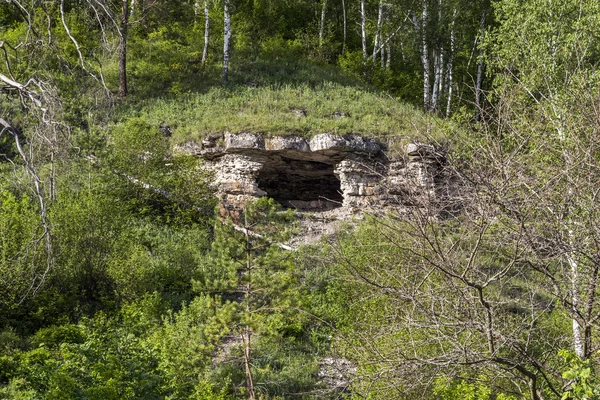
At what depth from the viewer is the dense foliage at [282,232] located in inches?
238

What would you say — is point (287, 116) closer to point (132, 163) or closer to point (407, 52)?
point (132, 163)

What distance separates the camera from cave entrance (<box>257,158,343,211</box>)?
72.4 ft

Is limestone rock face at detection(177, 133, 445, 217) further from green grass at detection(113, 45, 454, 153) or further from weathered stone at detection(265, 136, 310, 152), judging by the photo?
green grass at detection(113, 45, 454, 153)

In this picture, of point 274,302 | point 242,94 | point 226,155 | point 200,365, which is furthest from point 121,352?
point 242,94

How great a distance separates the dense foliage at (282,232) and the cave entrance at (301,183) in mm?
1742

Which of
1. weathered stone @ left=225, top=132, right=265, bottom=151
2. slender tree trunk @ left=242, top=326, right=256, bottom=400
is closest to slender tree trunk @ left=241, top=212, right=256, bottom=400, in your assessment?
slender tree trunk @ left=242, top=326, right=256, bottom=400

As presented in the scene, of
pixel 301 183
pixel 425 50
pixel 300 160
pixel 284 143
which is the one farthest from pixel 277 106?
pixel 425 50

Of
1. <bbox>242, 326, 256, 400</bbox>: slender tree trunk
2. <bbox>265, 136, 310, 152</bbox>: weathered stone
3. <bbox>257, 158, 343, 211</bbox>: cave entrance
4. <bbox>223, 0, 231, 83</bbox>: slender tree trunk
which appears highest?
<bbox>223, 0, 231, 83</bbox>: slender tree trunk

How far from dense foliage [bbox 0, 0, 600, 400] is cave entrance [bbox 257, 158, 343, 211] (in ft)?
5.71

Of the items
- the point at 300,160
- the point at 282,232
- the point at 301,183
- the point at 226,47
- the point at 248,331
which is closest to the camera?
the point at 248,331

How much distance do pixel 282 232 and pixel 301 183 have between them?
41.0 ft

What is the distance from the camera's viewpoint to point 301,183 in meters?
23.7

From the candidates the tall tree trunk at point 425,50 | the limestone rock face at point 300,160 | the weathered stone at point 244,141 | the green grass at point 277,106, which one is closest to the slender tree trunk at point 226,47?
the green grass at point 277,106

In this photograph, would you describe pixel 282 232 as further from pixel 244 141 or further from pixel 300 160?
pixel 300 160
